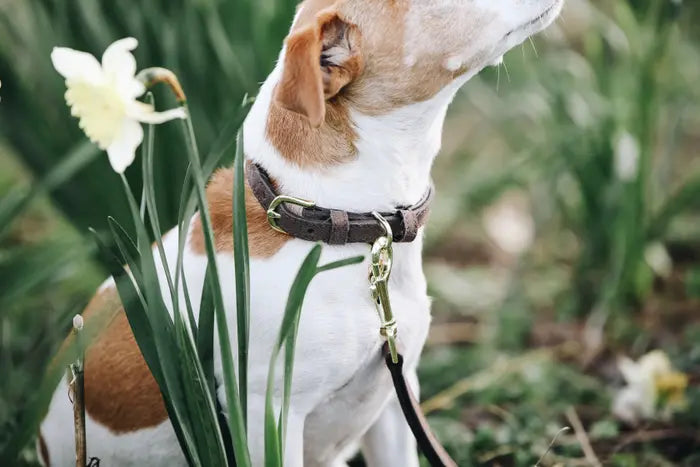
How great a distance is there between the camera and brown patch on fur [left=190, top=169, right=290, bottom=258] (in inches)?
70.8

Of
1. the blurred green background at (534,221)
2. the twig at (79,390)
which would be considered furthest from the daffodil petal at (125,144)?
the blurred green background at (534,221)

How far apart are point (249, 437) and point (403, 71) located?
75 cm

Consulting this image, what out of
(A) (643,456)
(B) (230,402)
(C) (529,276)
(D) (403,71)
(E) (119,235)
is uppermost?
(D) (403,71)

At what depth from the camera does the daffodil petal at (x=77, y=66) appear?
50.3 inches

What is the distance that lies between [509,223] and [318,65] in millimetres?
2604

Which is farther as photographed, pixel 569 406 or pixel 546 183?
pixel 546 183

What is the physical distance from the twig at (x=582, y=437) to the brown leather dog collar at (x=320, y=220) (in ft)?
3.01

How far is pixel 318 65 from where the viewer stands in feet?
5.30

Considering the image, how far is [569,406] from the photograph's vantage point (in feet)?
8.87

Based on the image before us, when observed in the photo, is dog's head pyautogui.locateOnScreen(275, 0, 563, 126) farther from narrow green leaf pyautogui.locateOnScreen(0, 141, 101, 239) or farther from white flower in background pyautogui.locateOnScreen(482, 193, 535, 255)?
white flower in background pyautogui.locateOnScreen(482, 193, 535, 255)

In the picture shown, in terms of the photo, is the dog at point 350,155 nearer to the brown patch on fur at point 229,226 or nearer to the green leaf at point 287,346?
the brown patch on fur at point 229,226

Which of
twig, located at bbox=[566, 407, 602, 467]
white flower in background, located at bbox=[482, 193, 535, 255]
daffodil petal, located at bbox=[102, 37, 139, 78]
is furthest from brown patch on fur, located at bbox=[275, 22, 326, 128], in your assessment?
white flower in background, located at bbox=[482, 193, 535, 255]

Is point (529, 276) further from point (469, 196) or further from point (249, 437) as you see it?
point (249, 437)

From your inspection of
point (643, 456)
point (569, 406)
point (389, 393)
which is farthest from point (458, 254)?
point (389, 393)
